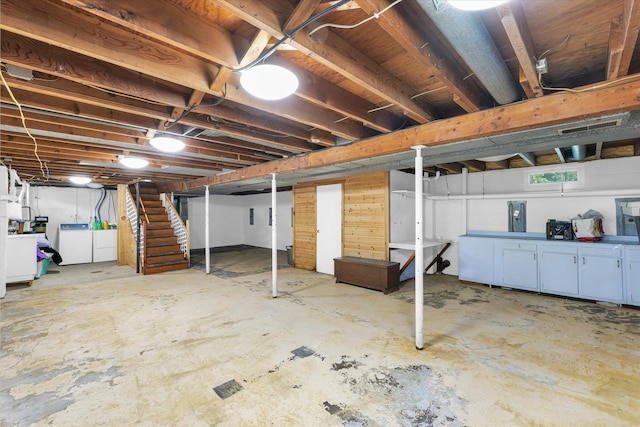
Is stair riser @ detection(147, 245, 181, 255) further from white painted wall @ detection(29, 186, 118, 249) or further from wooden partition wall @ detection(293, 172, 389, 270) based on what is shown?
white painted wall @ detection(29, 186, 118, 249)

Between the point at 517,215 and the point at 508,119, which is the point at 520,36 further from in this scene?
the point at 517,215

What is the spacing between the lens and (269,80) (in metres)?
1.69

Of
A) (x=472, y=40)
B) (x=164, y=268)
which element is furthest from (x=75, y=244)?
(x=472, y=40)

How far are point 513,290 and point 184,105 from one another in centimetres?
568

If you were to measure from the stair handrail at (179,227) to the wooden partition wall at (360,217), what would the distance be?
2.93m

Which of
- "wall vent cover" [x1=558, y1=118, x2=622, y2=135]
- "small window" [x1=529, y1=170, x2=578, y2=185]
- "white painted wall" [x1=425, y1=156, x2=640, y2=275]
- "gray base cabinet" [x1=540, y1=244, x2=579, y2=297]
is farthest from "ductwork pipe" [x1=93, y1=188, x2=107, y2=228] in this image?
"small window" [x1=529, y1=170, x2=578, y2=185]

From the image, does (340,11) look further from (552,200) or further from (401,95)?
(552,200)

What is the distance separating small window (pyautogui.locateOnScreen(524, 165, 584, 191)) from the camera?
481cm

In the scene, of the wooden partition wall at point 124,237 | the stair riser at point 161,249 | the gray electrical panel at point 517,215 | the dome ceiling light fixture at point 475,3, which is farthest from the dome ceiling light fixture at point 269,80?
the wooden partition wall at point 124,237

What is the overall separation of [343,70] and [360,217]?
4.23 metres

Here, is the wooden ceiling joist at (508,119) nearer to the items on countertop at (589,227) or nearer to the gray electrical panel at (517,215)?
the items on countertop at (589,227)

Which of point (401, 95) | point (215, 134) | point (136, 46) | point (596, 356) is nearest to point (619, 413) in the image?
point (596, 356)

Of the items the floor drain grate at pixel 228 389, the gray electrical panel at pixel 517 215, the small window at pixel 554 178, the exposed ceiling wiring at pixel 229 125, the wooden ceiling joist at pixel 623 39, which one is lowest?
the floor drain grate at pixel 228 389

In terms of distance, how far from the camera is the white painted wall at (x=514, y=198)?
4473 millimetres
